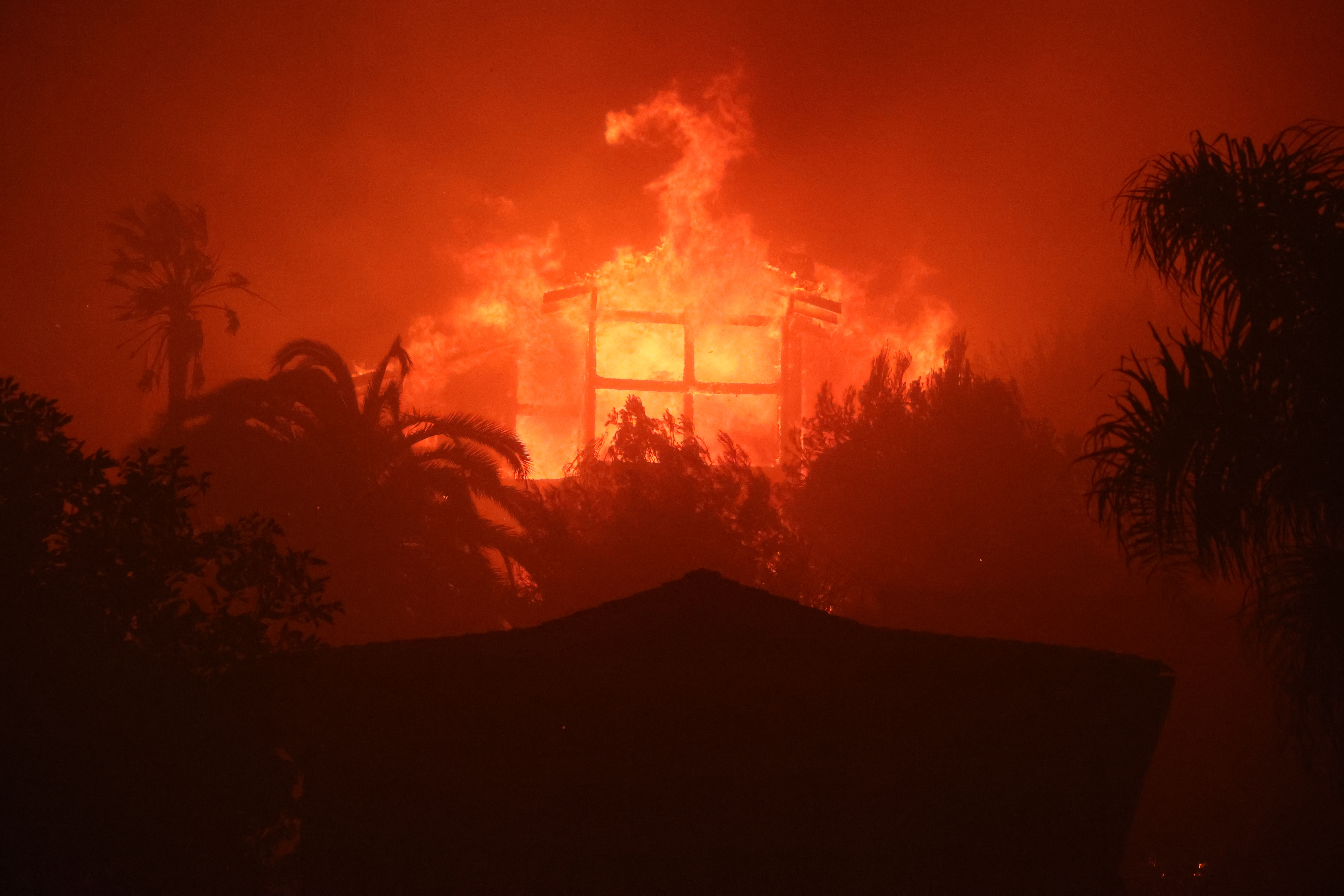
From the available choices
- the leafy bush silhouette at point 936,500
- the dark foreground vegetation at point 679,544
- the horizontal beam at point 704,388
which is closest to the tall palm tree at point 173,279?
the dark foreground vegetation at point 679,544

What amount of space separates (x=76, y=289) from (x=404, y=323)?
13.8 m

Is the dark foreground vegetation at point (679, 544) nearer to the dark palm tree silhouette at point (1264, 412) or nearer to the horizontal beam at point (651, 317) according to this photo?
the dark palm tree silhouette at point (1264, 412)

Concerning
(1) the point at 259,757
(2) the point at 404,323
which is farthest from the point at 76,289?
(1) the point at 259,757

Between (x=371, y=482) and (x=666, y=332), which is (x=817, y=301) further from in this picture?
(x=371, y=482)

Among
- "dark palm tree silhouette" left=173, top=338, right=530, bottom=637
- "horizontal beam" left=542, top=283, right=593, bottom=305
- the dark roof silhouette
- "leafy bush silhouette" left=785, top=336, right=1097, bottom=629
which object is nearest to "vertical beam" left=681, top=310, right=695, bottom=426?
"horizontal beam" left=542, top=283, right=593, bottom=305

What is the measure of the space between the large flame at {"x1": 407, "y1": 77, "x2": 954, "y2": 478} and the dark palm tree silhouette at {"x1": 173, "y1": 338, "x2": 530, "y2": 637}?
2137 centimetres

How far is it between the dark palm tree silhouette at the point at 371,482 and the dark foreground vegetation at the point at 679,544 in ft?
0.19

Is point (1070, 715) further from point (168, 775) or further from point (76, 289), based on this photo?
point (76, 289)

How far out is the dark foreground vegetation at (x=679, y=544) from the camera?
6449mm

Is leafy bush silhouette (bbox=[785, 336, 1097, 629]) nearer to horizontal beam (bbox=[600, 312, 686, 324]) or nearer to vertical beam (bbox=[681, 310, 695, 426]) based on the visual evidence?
vertical beam (bbox=[681, 310, 695, 426])

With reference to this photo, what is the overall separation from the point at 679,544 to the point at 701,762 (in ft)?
38.6

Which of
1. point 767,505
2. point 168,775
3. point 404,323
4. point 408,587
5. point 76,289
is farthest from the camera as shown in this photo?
point 404,323

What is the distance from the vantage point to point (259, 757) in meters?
7.35

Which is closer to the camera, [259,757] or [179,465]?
[259,757]
